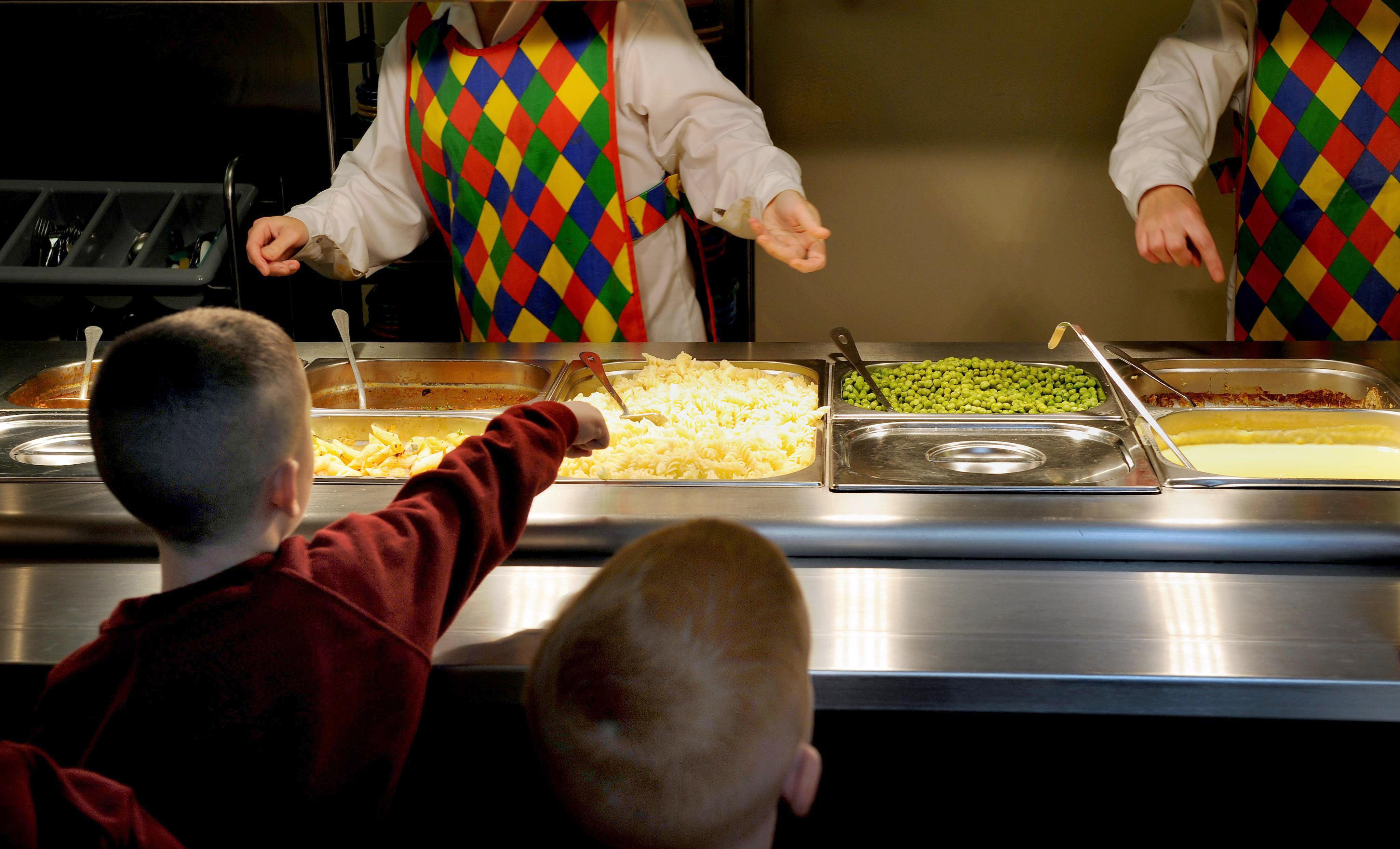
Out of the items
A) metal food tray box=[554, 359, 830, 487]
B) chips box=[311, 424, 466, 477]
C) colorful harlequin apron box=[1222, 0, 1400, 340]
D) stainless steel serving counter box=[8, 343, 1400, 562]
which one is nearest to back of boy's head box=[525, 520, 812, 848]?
stainless steel serving counter box=[8, 343, 1400, 562]

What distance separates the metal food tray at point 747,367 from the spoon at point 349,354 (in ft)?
1.12

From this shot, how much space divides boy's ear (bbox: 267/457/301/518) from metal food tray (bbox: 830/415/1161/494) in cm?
62

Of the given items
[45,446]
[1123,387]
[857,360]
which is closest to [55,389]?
[45,446]

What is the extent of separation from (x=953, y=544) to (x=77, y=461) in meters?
1.14

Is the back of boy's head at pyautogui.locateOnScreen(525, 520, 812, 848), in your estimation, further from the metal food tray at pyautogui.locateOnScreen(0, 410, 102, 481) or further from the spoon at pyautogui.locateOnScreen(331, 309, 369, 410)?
the spoon at pyautogui.locateOnScreen(331, 309, 369, 410)

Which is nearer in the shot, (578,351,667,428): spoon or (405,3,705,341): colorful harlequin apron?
(578,351,667,428): spoon

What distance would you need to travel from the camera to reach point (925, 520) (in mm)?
1181

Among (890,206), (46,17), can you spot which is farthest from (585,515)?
(46,17)

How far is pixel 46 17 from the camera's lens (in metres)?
3.23

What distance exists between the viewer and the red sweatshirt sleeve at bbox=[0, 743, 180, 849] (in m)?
0.60

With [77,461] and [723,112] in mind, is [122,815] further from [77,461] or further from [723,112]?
[723,112]

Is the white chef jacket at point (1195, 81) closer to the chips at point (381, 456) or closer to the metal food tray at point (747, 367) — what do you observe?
the metal food tray at point (747, 367)

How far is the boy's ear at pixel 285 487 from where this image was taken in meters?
0.90

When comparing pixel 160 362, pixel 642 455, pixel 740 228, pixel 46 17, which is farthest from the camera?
pixel 46 17
